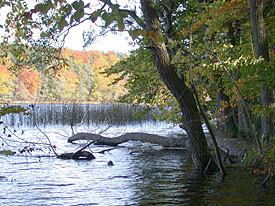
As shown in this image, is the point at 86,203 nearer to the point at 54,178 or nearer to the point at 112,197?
the point at 112,197

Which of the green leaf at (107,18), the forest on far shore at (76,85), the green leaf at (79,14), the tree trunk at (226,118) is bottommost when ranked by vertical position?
the tree trunk at (226,118)

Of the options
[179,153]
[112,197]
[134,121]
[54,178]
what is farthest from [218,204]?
[134,121]

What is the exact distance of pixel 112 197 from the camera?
6.06 metres

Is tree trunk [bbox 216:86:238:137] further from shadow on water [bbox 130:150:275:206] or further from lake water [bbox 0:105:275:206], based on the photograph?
shadow on water [bbox 130:150:275:206]

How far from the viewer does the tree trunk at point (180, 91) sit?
620 centimetres

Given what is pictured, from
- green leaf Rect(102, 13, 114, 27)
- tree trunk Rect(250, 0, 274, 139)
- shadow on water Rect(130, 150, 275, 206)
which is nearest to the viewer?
green leaf Rect(102, 13, 114, 27)

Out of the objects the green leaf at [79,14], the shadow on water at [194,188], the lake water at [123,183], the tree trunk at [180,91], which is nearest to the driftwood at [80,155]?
the lake water at [123,183]

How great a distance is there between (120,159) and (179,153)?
2296mm

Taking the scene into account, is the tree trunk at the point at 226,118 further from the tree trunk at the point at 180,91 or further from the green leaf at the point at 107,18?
the green leaf at the point at 107,18

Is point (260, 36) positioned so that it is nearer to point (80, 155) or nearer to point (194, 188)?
point (194, 188)

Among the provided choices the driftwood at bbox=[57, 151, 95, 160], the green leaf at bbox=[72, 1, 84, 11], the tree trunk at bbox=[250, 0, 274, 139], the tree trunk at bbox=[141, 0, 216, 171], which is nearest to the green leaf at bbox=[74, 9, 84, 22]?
the green leaf at bbox=[72, 1, 84, 11]

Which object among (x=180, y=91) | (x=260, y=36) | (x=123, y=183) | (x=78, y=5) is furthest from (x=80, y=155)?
(x=78, y=5)

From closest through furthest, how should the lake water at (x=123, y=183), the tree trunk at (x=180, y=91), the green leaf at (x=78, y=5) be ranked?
the green leaf at (x=78, y=5) < the lake water at (x=123, y=183) < the tree trunk at (x=180, y=91)

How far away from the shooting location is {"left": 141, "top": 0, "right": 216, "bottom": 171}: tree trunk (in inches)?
244
